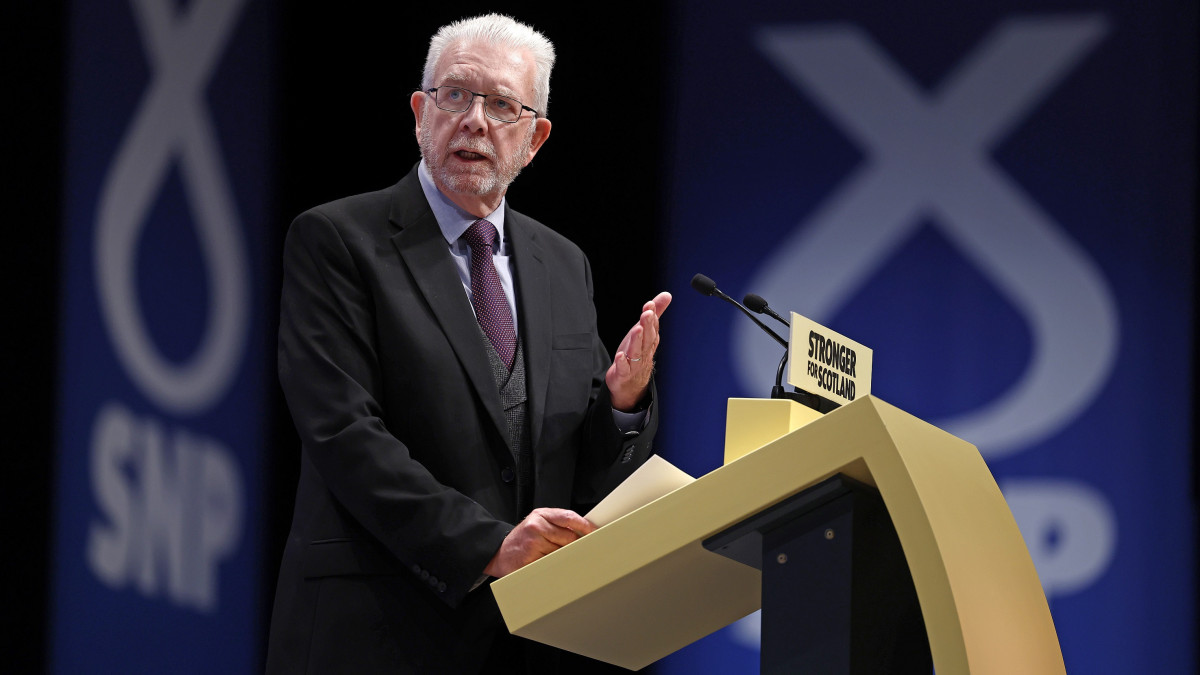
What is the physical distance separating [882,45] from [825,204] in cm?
51

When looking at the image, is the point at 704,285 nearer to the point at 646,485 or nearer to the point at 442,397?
the point at 442,397

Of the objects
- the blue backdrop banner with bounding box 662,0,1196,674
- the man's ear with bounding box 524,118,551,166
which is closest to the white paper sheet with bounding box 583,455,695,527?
the man's ear with bounding box 524,118,551,166

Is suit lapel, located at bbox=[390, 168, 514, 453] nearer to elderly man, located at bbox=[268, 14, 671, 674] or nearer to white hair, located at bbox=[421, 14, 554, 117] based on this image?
elderly man, located at bbox=[268, 14, 671, 674]

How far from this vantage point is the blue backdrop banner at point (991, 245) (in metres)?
3.43

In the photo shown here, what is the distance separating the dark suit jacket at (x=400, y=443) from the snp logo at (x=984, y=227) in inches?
72.8

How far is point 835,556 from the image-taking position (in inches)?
42.6

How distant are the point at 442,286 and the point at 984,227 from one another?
2.19 meters

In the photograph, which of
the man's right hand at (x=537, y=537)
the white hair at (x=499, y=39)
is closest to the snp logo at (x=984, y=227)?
the white hair at (x=499, y=39)

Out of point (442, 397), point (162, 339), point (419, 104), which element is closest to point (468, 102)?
point (419, 104)

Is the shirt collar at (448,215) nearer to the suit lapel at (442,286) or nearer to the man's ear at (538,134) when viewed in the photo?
the suit lapel at (442,286)

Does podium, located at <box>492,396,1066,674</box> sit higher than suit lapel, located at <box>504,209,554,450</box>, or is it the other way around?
suit lapel, located at <box>504,209,554,450</box>

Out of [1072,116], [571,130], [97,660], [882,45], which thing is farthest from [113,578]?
[1072,116]

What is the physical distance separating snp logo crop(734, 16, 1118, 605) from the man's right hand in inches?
87.4

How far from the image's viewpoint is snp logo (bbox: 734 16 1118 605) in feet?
11.4
